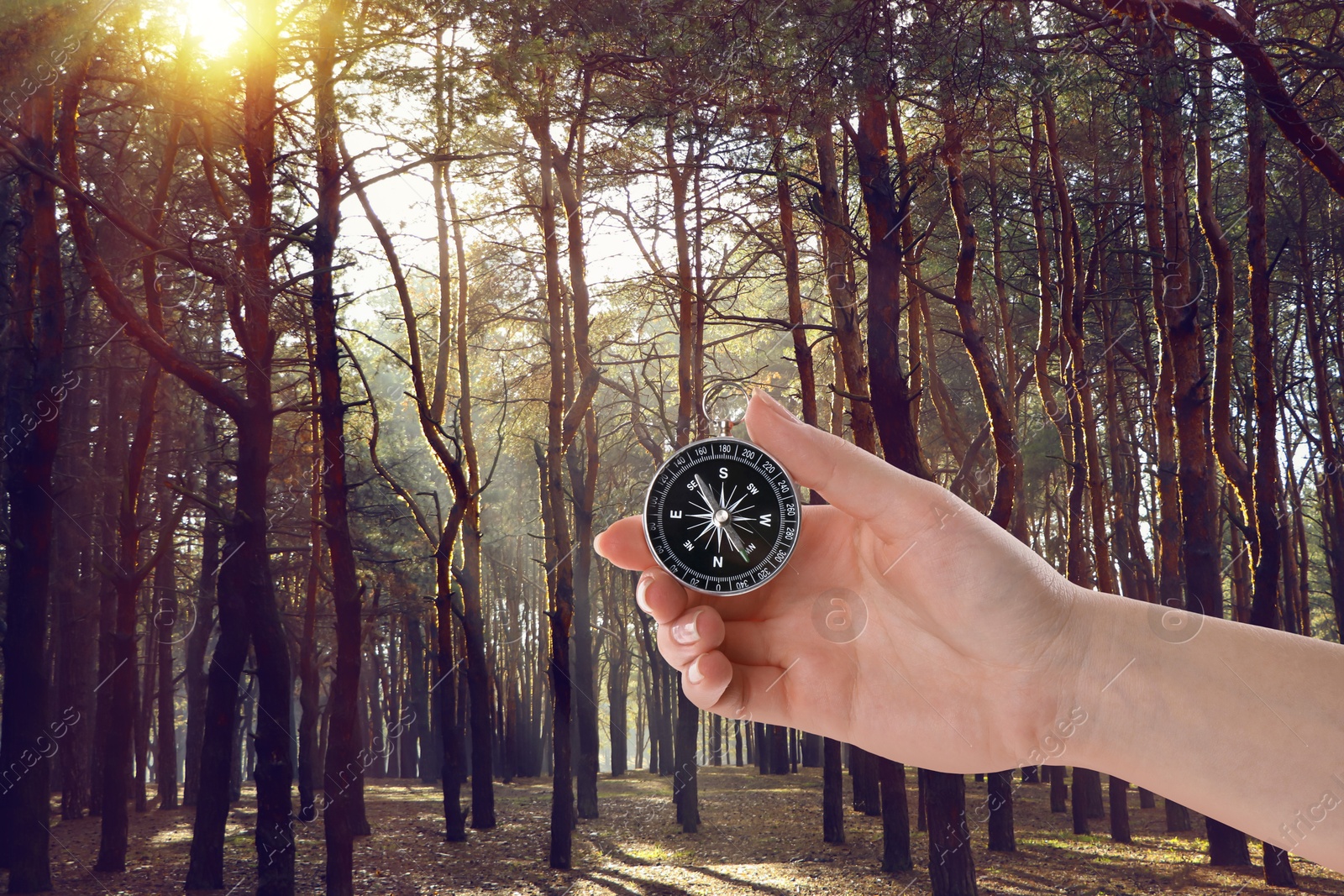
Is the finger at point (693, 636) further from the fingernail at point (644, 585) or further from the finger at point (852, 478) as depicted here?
the finger at point (852, 478)

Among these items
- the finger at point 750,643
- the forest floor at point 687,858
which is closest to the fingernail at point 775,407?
the finger at point 750,643

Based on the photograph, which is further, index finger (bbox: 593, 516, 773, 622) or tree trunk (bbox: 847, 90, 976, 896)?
tree trunk (bbox: 847, 90, 976, 896)

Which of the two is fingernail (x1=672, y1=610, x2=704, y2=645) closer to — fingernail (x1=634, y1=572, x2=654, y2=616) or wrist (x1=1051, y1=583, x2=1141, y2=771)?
fingernail (x1=634, y1=572, x2=654, y2=616)

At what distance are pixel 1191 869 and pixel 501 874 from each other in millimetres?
10305

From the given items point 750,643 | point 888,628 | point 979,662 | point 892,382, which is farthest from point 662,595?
point 892,382

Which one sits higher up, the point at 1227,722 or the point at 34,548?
Answer: the point at 34,548

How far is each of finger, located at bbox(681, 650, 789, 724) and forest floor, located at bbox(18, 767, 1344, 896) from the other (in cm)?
1020

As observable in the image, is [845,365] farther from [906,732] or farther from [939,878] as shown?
[906,732]

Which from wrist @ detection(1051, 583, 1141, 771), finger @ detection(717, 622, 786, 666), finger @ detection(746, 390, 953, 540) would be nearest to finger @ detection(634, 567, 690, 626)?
finger @ detection(717, 622, 786, 666)

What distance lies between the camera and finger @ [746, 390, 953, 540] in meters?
2.60

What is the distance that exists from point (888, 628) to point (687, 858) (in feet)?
45.8

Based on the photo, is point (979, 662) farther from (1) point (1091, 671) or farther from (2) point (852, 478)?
(2) point (852, 478)

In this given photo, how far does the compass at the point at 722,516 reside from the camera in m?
2.97

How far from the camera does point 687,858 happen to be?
1526 centimetres
